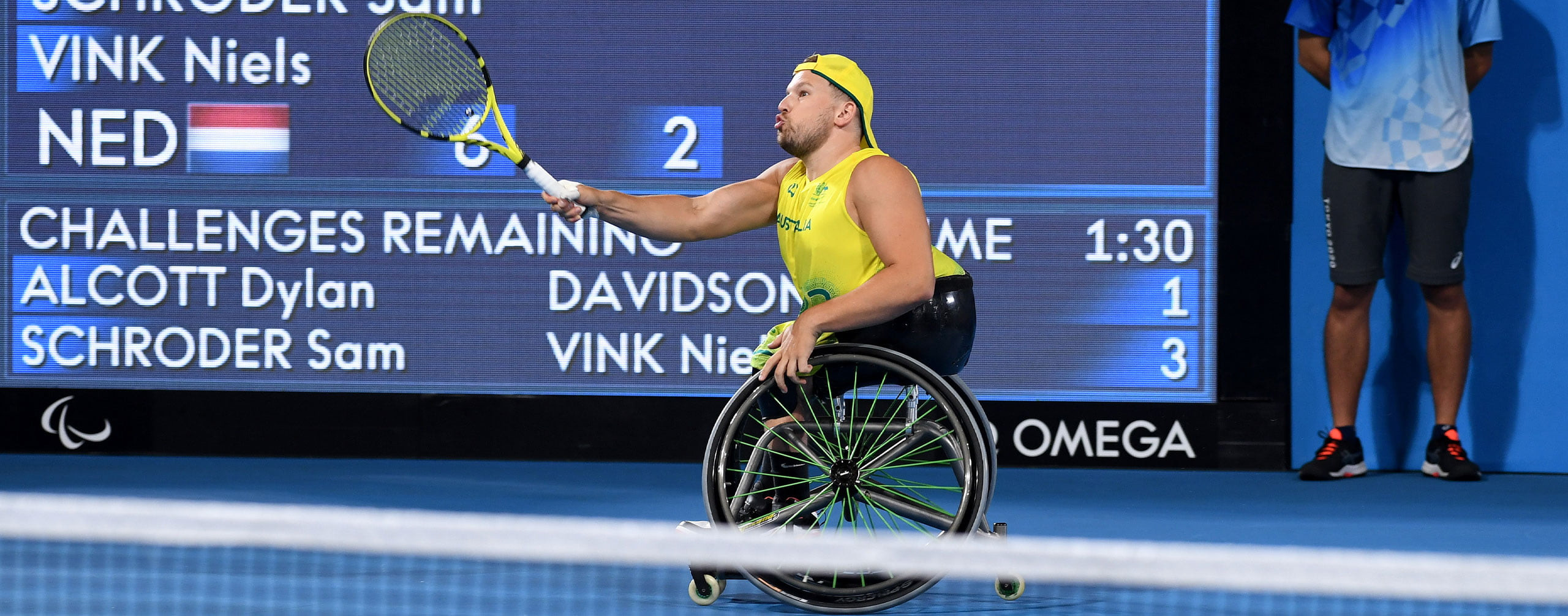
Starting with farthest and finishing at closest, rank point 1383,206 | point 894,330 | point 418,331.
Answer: point 418,331
point 1383,206
point 894,330

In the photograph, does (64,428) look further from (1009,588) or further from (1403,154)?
(1403,154)

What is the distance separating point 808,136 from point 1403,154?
2038 mm

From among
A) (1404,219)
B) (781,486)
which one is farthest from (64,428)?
(1404,219)

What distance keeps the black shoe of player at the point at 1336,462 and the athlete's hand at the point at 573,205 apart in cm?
227

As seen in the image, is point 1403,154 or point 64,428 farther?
point 64,428

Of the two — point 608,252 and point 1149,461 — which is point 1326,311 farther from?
point 608,252

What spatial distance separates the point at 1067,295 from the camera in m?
4.38

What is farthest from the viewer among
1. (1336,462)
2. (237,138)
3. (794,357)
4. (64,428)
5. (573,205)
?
(64,428)

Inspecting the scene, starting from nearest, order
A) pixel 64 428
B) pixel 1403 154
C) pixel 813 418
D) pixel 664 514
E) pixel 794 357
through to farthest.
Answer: pixel 794 357 < pixel 813 418 < pixel 664 514 < pixel 1403 154 < pixel 64 428

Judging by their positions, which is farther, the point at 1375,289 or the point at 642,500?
the point at 1375,289

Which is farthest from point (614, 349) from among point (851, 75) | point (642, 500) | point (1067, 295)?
point (851, 75)

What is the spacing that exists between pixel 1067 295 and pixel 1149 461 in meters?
0.49

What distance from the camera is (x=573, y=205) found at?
2.91 m

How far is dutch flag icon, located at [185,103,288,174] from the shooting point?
4.49 metres
